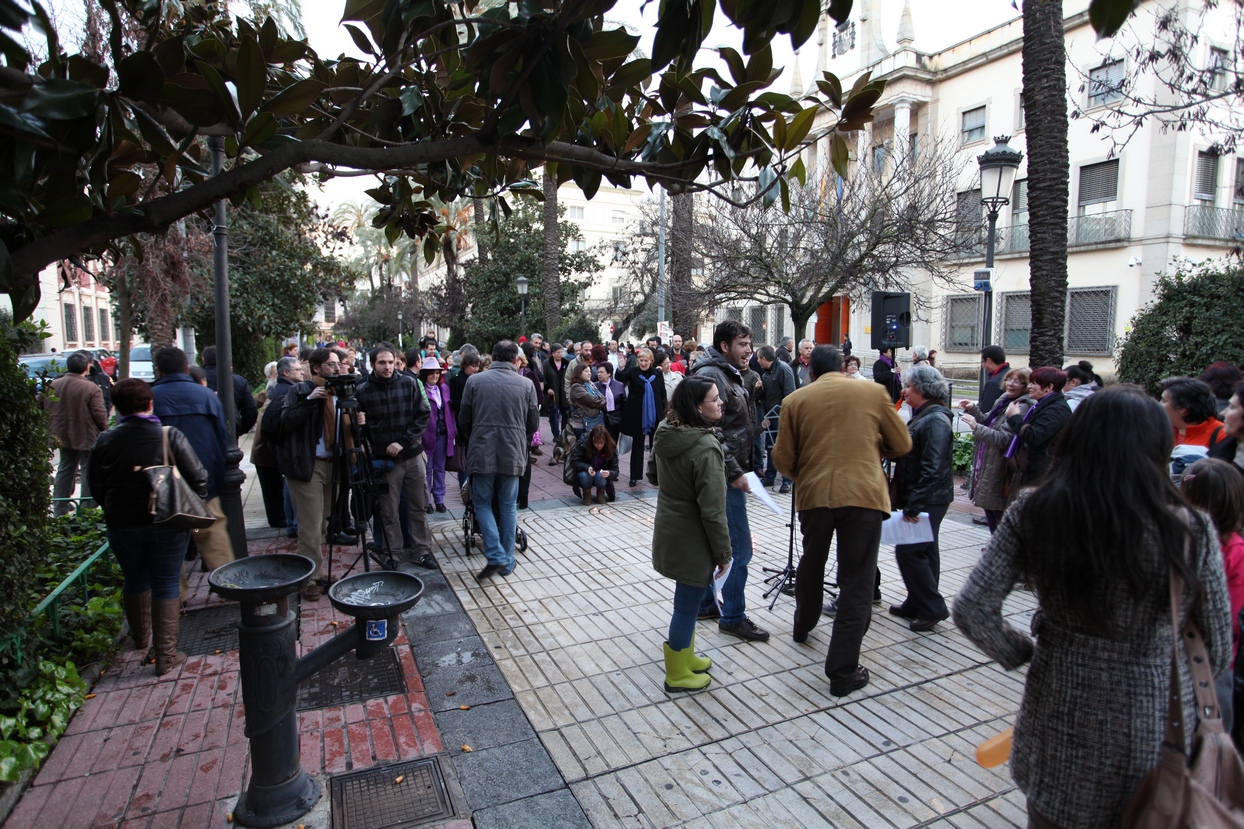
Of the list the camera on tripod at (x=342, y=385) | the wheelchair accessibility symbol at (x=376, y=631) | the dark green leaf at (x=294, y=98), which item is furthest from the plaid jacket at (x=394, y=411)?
the dark green leaf at (x=294, y=98)

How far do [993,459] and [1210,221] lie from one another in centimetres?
2629

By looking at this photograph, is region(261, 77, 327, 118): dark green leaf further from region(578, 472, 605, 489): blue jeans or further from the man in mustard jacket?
region(578, 472, 605, 489): blue jeans

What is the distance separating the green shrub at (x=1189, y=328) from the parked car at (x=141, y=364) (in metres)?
22.5

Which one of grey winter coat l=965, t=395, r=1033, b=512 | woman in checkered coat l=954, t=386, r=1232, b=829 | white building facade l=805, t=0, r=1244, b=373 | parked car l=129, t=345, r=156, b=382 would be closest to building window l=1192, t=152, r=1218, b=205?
white building facade l=805, t=0, r=1244, b=373

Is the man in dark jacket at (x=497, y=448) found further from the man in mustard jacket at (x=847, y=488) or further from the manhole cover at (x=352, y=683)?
the man in mustard jacket at (x=847, y=488)

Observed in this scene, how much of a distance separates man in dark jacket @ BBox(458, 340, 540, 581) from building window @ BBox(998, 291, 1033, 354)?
28.1 metres

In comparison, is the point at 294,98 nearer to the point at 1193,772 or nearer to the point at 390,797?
the point at 390,797

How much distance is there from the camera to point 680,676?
417 cm

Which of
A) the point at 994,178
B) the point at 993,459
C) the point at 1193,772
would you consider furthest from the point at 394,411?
the point at 994,178

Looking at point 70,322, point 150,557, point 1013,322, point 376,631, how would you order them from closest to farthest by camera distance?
point 376,631 < point 150,557 < point 1013,322 < point 70,322

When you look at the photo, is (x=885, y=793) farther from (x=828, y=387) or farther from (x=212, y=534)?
(x=212, y=534)

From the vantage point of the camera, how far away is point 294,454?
18.7 ft

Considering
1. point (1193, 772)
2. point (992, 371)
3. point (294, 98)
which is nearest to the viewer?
point (1193, 772)

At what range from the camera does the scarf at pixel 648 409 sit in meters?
9.51
